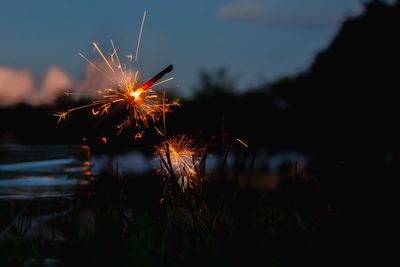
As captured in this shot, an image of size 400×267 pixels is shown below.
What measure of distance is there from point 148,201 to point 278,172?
641 mm

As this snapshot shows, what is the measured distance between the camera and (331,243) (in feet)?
11.1

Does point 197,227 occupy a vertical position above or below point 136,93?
below

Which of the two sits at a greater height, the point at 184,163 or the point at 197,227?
the point at 184,163

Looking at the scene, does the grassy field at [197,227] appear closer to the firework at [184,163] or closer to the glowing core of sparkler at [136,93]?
the firework at [184,163]

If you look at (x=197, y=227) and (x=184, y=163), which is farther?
(x=184, y=163)

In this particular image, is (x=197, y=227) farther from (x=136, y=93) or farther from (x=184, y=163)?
(x=136, y=93)

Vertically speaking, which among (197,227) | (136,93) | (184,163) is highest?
(136,93)

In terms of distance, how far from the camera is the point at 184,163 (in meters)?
4.18

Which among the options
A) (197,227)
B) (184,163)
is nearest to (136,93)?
(184,163)

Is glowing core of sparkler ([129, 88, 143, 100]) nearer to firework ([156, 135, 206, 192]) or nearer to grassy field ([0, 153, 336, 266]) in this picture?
firework ([156, 135, 206, 192])

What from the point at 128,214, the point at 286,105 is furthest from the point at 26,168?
the point at 286,105

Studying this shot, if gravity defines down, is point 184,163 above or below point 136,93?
below

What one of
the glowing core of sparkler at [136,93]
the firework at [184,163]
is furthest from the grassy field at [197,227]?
the glowing core of sparkler at [136,93]

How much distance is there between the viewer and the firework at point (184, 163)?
3934 millimetres
